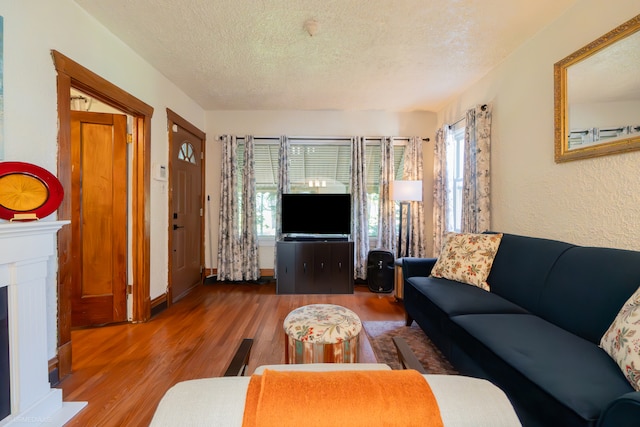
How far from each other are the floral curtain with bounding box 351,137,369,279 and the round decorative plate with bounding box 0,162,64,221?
3.28 m

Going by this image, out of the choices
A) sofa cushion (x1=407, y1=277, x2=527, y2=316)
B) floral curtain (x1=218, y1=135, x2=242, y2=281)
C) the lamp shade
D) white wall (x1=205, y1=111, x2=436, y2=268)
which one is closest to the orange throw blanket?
sofa cushion (x1=407, y1=277, x2=527, y2=316)

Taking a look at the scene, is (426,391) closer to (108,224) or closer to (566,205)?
(566,205)

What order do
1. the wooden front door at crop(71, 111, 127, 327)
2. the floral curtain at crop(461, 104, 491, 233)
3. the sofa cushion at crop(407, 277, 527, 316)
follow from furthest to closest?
the floral curtain at crop(461, 104, 491, 233) < the wooden front door at crop(71, 111, 127, 327) < the sofa cushion at crop(407, 277, 527, 316)

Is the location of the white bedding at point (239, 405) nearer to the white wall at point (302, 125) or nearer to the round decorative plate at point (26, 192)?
the round decorative plate at point (26, 192)

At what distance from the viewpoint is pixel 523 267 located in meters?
1.92

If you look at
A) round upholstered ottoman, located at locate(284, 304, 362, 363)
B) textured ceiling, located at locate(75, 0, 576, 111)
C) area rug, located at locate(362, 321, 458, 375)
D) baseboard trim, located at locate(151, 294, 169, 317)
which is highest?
textured ceiling, located at locate(75, 0, 576, 111)

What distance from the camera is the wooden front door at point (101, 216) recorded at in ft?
8.25

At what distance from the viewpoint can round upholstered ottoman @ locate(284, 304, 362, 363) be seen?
1.51 m

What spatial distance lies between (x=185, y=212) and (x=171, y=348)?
1.87 metres

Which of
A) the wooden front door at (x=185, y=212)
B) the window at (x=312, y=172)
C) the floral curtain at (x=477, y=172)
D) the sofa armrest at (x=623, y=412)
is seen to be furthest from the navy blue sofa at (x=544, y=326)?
the wooden front door at (x=185, y=212)

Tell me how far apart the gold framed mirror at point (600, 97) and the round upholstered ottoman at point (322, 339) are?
202 cm

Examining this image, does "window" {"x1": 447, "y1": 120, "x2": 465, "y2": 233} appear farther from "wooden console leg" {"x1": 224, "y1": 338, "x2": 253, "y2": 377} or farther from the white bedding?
the white bedding

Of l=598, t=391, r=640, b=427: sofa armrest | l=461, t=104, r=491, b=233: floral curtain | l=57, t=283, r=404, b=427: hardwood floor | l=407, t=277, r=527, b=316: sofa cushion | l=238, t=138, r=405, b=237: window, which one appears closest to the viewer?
l=598, t=391, r=640, b=427: sofa armrest

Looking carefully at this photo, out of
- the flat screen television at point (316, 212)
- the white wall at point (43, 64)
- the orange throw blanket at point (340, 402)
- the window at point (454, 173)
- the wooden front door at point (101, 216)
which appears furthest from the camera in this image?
the flat screen television at point (316, 212)
